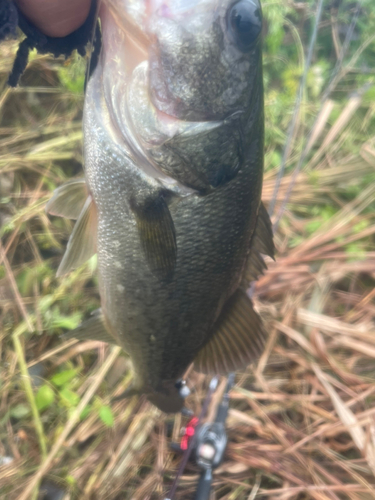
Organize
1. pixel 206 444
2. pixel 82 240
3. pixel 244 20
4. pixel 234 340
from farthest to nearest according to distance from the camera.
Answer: pixel 206 444
pixel 234 340
pixel 82 240
pixel 244 20

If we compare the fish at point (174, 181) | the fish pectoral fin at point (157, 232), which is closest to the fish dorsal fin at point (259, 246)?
the fish at point (174, 181)

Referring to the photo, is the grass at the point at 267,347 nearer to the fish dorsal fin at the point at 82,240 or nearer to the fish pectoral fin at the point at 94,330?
the fish pectoral fin at the point at 94,330

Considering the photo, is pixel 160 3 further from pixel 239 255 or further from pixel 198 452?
pixel 198 452

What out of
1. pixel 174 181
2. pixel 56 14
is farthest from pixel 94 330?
pixel 56 14

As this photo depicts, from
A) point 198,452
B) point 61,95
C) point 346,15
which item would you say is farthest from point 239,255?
point 346,15

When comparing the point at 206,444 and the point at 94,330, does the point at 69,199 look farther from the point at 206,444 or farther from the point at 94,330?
the point at 206,444

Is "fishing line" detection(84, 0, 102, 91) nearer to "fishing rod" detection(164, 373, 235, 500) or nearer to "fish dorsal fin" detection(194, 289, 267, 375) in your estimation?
"fish dorsal fin" detection(194, 289, 267, 375)
